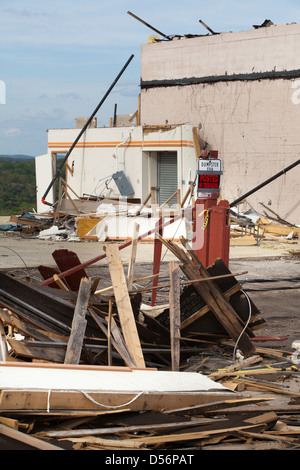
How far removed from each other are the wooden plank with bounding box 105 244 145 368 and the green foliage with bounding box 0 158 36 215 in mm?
41762

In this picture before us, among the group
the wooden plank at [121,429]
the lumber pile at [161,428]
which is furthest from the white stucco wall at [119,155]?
the wooden plank at [121,429]

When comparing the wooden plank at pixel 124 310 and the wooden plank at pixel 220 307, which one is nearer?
the wooden plank at pixel 124 310

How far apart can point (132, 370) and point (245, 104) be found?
2187 centimetres

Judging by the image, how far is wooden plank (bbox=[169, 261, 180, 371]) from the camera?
23.4 feet

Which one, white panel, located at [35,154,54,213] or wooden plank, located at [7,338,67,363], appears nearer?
wooden plank, located at [7,338,67,363]

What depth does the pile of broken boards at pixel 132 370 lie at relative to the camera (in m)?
5.06

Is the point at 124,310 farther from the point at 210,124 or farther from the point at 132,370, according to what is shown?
the point at 210,124

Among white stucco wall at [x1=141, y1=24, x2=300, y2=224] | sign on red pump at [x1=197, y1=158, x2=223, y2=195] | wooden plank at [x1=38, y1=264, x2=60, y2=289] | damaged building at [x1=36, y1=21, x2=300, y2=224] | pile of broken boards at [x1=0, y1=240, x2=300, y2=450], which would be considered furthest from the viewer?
damaged building at [x1=36, y1=21, x2=300, y2=224]

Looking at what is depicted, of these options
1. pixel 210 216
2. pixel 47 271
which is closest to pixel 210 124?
pixel 210 216

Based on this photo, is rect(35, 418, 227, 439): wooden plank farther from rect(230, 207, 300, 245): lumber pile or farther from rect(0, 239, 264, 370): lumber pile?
rect(230, 207, 300, 245): lumber pile

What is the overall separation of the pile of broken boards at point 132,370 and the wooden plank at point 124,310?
12 mm

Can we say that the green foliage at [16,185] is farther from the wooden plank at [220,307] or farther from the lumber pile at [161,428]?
the lumber pile at [161,428]

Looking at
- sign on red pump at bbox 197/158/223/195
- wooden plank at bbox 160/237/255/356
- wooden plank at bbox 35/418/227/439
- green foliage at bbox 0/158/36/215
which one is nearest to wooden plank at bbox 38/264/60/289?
wooden plank at bbox 160/237/255/356

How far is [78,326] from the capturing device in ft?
22.1
